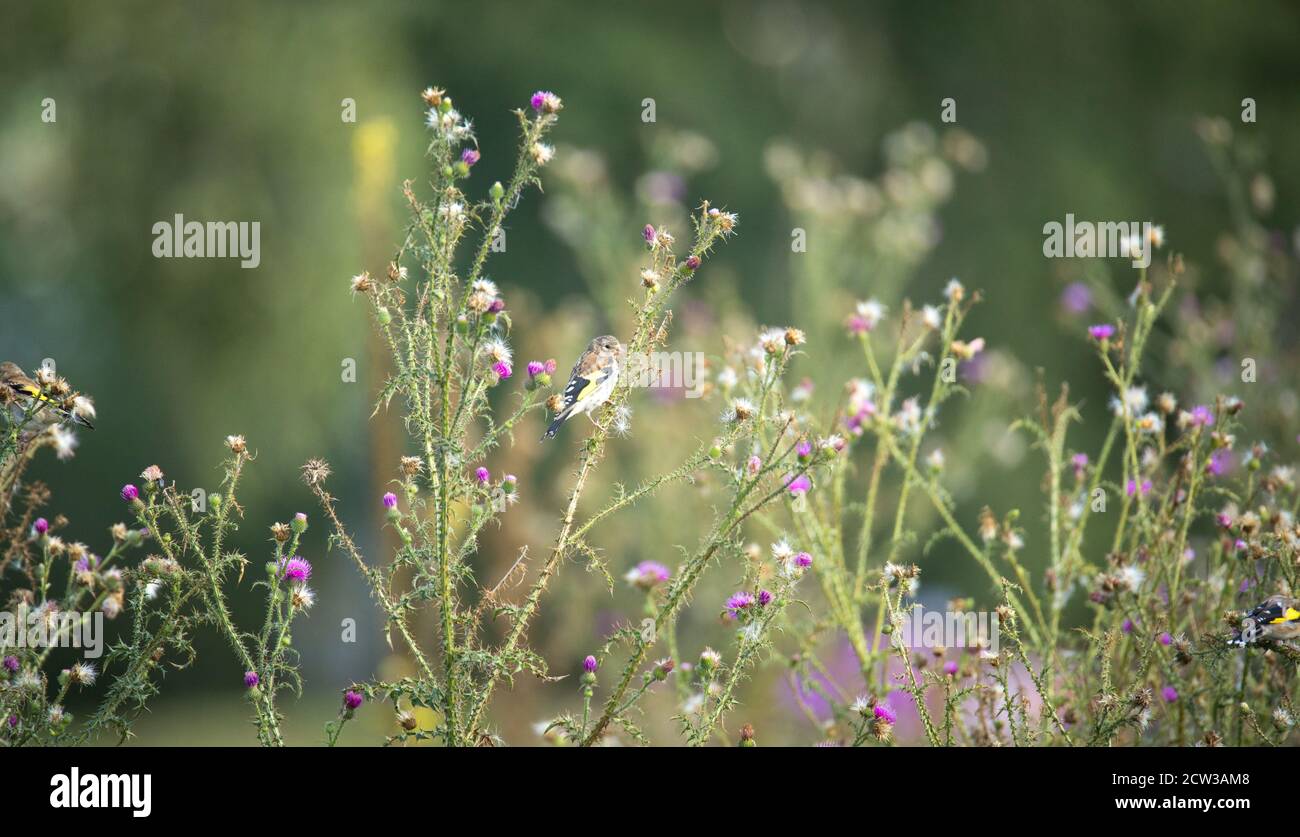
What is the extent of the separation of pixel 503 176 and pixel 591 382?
4.17 metres

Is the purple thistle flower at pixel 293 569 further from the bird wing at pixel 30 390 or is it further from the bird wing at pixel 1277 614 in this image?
the bird wing at pixel 1277 614

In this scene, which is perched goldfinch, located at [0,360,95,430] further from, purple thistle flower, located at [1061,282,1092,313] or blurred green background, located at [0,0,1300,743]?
purple thistle flower, located at [1061,282,1092,313]

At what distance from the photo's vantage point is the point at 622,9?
6.41 m

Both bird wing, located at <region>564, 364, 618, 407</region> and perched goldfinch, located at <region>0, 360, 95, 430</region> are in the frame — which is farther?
bird wing, located at <region>564, 364, 618, 407</region>

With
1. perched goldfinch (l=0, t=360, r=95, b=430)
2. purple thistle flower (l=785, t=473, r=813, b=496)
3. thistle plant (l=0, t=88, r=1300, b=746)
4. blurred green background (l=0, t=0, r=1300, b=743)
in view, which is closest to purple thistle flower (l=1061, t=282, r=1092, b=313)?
blurred green background (l=0, t=0, r=1300, b=743)

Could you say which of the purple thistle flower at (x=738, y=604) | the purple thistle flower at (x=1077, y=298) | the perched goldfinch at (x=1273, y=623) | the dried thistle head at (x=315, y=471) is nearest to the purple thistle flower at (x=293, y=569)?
the dried thistle head at (x=315, y=471)

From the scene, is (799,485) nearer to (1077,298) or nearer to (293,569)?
(293,569)

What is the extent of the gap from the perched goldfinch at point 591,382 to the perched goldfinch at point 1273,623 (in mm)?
963

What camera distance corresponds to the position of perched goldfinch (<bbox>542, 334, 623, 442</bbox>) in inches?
71.0

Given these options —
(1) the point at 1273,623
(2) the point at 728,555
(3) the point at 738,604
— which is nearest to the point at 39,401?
(3) the point at 738,604

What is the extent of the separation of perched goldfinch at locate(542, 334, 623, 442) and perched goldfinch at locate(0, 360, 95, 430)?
66cm
